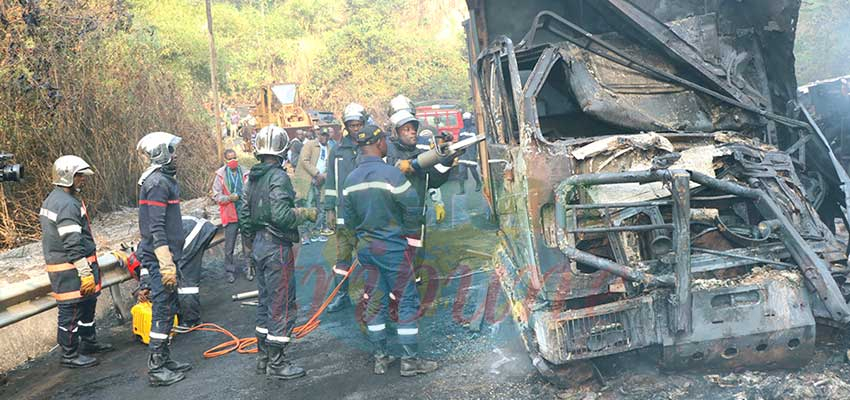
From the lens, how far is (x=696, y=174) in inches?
133

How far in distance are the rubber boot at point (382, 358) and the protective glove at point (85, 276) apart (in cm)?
241

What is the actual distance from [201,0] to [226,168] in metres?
26.1

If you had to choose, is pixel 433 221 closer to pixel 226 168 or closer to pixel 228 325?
pixel 226 168

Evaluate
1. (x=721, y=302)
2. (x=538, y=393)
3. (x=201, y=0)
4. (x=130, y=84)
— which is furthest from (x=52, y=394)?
(x=201, y=0)

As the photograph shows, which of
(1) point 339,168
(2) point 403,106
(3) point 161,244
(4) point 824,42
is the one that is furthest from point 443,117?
(3) point 161,244

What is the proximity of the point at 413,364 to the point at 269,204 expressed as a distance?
1520mm

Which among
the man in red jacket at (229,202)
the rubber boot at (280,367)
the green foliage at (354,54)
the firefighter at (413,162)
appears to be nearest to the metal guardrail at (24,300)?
the rubber boot at (280,367)

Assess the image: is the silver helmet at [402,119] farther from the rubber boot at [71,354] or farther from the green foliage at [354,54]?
the green foliage at [354,54]

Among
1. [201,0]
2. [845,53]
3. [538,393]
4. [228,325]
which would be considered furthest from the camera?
[201,0]

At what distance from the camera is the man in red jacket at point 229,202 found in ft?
25.7

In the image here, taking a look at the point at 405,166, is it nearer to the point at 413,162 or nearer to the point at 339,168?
the point at 413,162

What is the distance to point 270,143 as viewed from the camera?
470 cm

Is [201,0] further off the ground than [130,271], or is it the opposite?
[201,0]

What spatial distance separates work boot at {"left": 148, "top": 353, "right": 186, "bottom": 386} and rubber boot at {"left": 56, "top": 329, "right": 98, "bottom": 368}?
874mm
